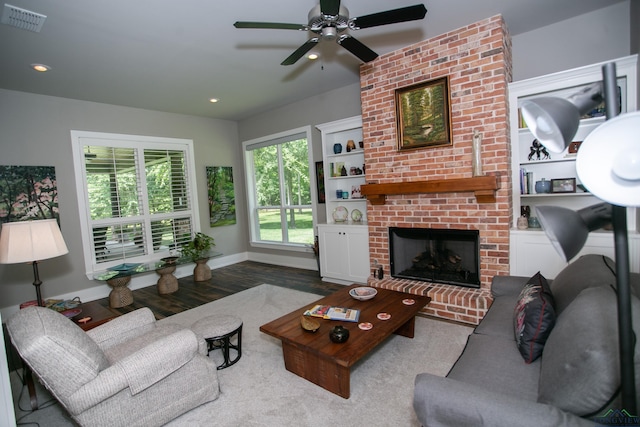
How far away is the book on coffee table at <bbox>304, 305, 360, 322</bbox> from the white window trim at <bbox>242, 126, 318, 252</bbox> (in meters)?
2.93

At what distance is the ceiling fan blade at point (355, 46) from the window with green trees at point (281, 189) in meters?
2.61

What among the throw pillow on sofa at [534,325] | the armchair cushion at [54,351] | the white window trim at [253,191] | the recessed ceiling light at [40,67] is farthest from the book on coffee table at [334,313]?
the recessed ceiling light at [40,67]

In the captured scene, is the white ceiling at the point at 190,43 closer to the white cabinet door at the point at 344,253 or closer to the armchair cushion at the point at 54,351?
the white cabinet door at the point at 344,253

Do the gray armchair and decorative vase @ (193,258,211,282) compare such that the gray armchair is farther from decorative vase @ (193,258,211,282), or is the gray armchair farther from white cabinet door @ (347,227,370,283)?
decorative vase @ (193,258,211,282)

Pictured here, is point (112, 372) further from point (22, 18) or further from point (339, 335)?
point (22, 18)

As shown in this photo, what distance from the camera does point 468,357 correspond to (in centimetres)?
176

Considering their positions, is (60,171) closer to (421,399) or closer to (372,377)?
(372,377)

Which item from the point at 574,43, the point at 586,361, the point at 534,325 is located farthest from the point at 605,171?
the point at 574,43

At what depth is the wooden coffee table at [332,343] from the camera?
208cm

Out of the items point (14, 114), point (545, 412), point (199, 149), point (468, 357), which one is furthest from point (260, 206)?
point (545, 412)

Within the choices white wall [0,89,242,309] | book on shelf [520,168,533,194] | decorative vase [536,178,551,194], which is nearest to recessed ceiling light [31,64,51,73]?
white wall [0,89,242,309]

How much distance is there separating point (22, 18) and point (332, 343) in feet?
11.5

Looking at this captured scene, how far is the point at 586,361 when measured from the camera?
1.13 metres

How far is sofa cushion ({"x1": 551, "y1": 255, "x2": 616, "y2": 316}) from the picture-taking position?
1.69 m
